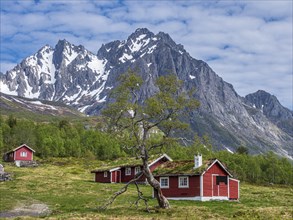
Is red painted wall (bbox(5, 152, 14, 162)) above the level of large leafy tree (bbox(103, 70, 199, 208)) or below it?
below

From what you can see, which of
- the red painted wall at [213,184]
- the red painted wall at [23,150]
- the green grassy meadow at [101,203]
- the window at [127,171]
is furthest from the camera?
the red painted wall at [23,150]

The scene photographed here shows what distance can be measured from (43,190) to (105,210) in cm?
2313

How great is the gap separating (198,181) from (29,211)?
83.8ft

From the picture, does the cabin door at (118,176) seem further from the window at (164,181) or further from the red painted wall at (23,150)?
the red painted wall at (23,150)

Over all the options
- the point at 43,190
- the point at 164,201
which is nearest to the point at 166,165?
the point at 43,190

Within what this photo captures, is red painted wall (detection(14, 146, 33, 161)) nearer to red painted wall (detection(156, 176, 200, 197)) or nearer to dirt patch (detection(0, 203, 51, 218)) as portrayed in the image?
red painted wall (detection(156, 176, 200, 197))

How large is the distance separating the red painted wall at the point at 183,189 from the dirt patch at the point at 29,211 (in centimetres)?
2071

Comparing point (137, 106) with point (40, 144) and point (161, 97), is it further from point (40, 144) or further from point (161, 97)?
point (40, 144)

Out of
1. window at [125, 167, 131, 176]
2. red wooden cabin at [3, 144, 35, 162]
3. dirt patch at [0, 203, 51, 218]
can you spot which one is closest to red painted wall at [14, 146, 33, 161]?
red wooden cabin at [3, 144, 35, 162]

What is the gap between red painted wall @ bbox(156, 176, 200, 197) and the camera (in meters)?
61.2

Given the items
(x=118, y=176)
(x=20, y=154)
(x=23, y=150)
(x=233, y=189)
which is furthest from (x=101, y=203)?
(x=23, y=150)

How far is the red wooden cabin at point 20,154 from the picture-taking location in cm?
12838

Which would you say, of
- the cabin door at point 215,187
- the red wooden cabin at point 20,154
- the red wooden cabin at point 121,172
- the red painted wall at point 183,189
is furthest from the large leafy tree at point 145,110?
the red wooden cabin at point 20,154

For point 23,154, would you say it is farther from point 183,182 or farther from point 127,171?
point 183,182
